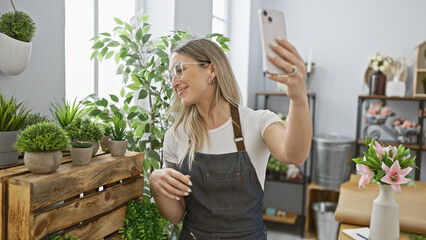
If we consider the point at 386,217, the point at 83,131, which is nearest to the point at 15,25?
the point at 83,131

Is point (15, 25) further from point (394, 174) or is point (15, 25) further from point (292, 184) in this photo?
point (292, 184)

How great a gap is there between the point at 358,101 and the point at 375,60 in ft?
1.46

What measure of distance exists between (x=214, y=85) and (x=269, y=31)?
0.64 meters

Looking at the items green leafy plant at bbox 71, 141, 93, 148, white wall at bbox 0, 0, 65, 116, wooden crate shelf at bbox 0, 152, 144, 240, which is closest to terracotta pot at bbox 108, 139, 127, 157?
wooden crate shelf at bbox 0, 152, 144, 240

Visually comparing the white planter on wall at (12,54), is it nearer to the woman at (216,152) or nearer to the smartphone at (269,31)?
the woman at (216,152)

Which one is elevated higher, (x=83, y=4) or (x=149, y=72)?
(x=83, y=4)

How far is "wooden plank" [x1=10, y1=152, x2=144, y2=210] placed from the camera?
37.6 inches

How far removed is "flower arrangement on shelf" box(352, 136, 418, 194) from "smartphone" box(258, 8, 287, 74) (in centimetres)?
89

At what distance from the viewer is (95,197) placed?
1.17m

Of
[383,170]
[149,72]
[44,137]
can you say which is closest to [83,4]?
[149,72]

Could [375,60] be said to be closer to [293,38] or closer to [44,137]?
[293,38]

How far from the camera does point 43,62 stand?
5.05ft

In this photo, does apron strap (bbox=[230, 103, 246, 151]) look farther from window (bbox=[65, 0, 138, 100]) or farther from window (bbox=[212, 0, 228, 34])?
window (bbox=[212, 0, 228, 34])

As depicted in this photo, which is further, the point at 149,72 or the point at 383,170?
the point at 149,72
